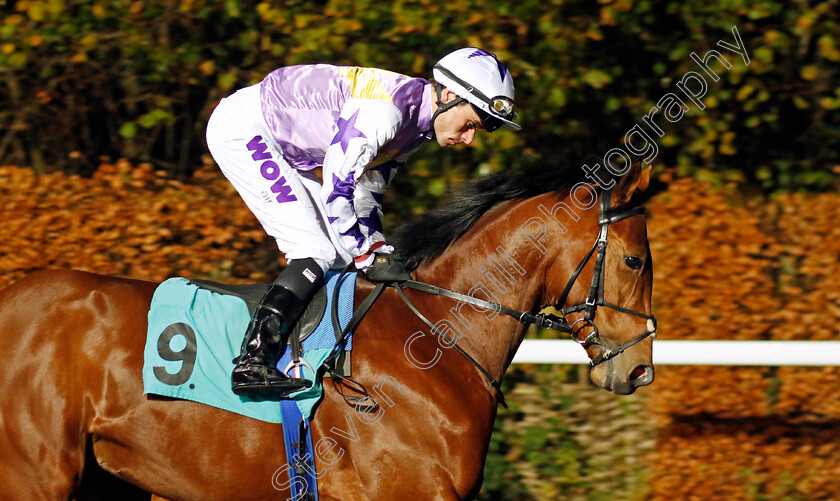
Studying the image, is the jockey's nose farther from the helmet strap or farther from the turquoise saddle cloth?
the turquoise saddle cloth

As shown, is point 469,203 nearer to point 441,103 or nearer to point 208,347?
point 441,103

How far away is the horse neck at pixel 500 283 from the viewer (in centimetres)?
306

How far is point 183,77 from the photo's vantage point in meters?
5.39

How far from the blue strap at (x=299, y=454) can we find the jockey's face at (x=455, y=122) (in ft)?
3.70

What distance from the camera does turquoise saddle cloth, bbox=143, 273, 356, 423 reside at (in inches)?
116

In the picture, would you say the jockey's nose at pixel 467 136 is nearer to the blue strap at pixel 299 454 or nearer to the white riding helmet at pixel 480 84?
the white riding helmet at pixel 480 84

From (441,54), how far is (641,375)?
8.96ft

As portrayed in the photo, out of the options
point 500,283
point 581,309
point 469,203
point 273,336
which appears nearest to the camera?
point 273,336

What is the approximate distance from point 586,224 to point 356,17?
8.69ft

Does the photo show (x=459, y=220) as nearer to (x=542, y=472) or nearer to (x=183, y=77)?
(x=542, y=472)

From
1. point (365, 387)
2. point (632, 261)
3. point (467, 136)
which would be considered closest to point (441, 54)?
point (467, 136)

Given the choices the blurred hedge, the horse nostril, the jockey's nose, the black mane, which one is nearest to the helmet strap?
the jockey's nose

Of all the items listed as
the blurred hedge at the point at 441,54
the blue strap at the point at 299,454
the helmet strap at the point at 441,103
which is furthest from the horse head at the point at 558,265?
the blurred hedge at the point at 441,54

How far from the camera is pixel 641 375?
3014 millimetres
